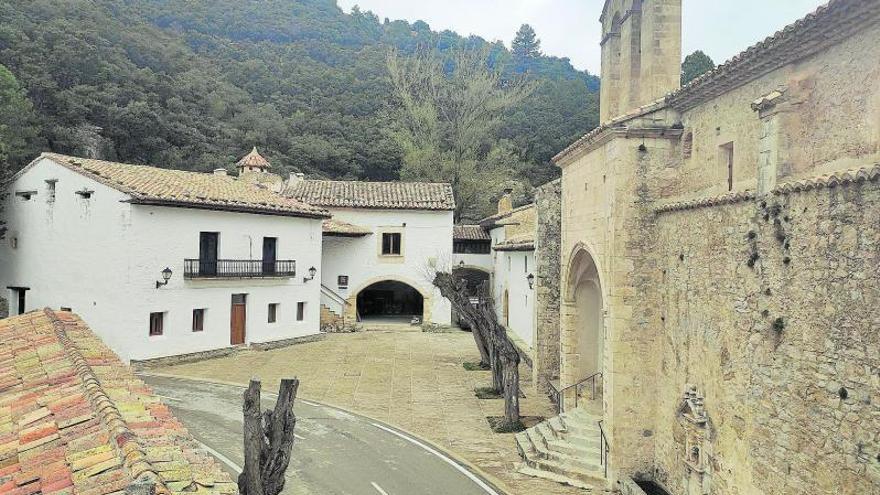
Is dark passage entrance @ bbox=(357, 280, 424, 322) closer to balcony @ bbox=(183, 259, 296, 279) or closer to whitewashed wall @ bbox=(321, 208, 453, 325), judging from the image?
whitewashed wall @ bbox=(321, 208, 453, 325)

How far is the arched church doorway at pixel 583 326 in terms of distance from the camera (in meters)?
14.7

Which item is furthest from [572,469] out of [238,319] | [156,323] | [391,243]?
[391,243]

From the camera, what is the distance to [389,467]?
40.8ft

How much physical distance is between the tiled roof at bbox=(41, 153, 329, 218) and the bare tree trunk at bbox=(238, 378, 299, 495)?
1636 cm

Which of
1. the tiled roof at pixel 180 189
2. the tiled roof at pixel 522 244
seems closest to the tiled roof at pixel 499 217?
the tiled roof at pixel 522 244

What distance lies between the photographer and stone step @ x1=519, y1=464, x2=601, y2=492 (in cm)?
1141

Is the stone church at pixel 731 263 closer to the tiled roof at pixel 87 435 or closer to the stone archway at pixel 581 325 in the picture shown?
the stone archway at pixel 581 325

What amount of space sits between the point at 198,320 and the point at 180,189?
487 centimetres

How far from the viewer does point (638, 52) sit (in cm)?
1261

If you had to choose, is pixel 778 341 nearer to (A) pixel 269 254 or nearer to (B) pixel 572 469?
(B) pixel 572 469

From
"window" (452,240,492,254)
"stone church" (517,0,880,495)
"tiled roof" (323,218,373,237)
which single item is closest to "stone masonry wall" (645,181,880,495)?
"stone church" (517,0,880,495)

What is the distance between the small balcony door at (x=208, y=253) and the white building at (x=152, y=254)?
0.04m

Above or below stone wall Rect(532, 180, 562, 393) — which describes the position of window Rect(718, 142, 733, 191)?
above

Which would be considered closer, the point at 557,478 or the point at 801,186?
the point at 801,186
